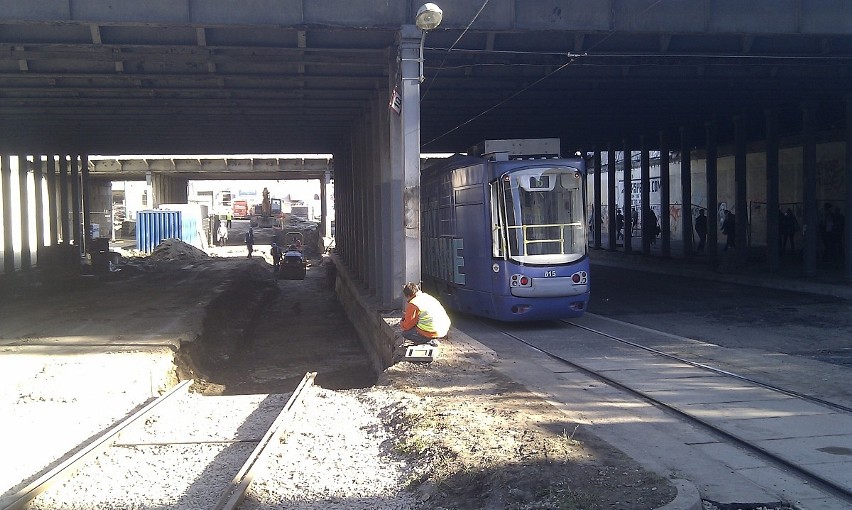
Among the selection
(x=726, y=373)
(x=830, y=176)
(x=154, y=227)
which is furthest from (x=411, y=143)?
(x=154, y=227)

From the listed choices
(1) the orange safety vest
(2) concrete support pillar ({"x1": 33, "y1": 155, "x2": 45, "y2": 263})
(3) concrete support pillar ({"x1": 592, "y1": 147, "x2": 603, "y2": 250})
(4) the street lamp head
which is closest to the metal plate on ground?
(1) the orange safety vest

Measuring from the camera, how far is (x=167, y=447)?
954 centimetres

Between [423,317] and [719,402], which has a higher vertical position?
[423,317]

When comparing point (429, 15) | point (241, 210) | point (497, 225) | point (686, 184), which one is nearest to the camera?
point (429, 15)

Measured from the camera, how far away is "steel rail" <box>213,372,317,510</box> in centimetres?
702

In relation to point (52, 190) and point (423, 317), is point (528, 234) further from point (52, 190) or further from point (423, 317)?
point (52, 190)

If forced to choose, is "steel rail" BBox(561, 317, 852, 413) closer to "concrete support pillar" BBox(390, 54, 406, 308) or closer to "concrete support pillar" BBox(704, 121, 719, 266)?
"concrete support pillar" BBox(390, 54, 406, 308)

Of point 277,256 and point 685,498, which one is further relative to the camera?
point 277,256

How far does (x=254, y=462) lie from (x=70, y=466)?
6.11ft

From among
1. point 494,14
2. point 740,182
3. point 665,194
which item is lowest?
point 665,194

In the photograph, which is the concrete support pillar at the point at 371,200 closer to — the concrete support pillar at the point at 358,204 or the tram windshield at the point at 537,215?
the concrete support pillar at the point at 358,204

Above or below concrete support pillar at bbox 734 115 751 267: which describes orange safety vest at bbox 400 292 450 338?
below

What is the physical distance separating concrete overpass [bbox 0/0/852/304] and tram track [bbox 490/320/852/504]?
18.1 feet

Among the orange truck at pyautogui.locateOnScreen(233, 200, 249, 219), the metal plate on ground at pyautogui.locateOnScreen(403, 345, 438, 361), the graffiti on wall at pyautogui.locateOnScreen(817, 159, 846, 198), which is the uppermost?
the orange truck at pyautogui.locateOnScreen(233, 200, 249, 219)
